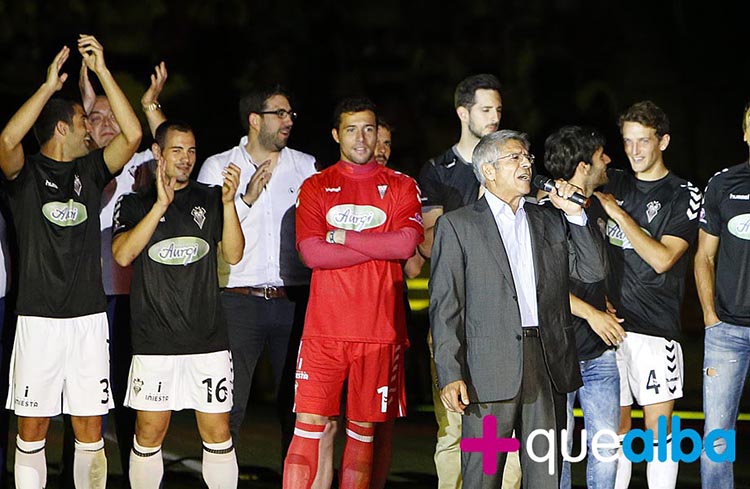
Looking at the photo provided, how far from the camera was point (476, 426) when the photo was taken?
525 centimetres

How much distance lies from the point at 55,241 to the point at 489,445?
7.72 ft

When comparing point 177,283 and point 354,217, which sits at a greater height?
point 354,217

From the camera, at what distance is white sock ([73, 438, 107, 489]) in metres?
6.19

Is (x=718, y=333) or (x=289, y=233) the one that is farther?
(x=289, y=233)

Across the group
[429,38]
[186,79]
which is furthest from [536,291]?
[429,38]

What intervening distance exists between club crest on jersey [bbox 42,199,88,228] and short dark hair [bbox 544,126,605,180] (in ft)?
7.46

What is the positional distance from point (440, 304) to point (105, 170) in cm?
199

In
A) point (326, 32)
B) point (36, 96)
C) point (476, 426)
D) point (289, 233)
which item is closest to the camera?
point (476, 426)

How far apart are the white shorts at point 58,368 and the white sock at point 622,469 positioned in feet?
8.14

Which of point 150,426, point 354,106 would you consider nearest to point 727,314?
point 354,106

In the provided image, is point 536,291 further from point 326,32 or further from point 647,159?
point 326,32

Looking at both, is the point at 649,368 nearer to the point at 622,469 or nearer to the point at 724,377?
the point at 724,377

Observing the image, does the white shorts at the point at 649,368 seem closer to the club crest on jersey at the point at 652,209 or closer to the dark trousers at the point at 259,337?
the club crest on jersey at the point at 652,209

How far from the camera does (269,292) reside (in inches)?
265
